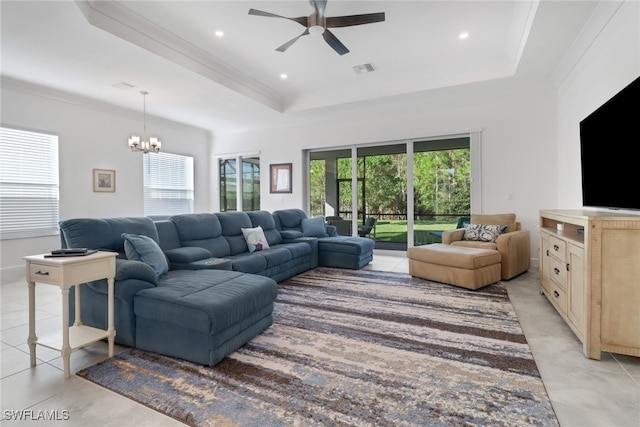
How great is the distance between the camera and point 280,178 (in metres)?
7.11

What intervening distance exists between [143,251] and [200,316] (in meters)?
0.96

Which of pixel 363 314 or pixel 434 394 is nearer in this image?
pixel 434 394

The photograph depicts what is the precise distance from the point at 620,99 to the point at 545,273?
66.6 inches

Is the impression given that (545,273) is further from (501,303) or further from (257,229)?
(257,229)

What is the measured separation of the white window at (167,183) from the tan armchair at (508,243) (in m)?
5.79

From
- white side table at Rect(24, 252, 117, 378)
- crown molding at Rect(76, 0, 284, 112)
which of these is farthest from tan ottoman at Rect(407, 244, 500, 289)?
crown molding at Rect(76, 0, 284, 112)

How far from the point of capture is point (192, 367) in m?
1.93

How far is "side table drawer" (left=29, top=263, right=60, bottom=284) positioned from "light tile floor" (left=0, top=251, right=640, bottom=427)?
56 centimetres

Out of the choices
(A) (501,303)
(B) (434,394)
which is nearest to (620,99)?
(A) (501,303)

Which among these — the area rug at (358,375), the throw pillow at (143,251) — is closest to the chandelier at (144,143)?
the throw pillow at (143,251)

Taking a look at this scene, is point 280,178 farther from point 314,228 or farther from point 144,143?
point 144,143

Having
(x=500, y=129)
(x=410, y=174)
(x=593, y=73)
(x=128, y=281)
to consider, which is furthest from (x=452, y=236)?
(x=128, y=281)

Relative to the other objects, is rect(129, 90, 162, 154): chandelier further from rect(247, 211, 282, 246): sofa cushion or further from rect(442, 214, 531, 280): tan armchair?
rect(442, 214, 531, 280): tan armchair

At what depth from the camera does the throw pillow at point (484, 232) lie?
4.33m
